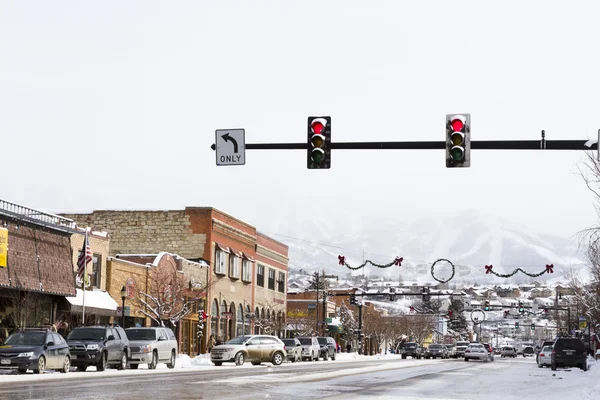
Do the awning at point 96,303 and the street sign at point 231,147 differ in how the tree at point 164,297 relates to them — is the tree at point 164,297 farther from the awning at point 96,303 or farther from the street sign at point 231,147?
the street sign at point 231,147

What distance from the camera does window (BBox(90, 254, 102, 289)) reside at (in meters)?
54.2

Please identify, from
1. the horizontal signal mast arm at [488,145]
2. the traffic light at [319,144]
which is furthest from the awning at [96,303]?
the traffic light at [319,144]

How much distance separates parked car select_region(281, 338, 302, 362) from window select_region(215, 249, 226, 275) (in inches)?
540

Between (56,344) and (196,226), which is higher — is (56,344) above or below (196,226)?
below

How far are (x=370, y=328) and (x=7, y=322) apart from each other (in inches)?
3492

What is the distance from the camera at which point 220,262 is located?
75.8 metres

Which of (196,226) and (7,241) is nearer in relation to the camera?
(7,241)

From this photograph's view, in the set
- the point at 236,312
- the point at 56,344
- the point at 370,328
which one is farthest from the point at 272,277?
the point at 56,344

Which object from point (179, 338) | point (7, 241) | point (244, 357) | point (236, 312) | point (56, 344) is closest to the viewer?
point (56, 344)

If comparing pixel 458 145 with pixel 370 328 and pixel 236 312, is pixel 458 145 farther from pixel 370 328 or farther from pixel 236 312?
pixel 370 328

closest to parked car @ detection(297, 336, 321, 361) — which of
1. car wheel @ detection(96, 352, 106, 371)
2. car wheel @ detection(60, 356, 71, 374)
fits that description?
car wheel @ detection(96, 352, 106, 371)

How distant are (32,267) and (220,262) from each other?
29.7 meters

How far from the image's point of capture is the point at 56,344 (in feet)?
111

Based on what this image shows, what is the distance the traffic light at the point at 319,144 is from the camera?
21.3 meters
